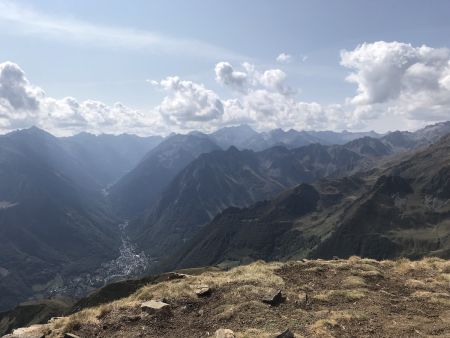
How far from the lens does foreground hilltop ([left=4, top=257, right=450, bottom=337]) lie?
86.6ft

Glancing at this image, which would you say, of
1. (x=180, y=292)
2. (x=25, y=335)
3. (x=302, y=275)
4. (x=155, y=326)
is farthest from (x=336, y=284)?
(x=25, y=335)

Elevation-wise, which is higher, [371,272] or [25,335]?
[371,272]

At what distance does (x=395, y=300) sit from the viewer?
3133cm

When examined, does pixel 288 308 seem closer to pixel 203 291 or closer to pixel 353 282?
pixel 203 291

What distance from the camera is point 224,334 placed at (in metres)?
25.3

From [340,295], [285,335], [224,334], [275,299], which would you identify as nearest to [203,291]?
[275,299]

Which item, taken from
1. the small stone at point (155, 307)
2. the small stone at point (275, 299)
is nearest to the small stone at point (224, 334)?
the small stone at point (275, 299)

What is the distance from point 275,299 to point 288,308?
122 cm

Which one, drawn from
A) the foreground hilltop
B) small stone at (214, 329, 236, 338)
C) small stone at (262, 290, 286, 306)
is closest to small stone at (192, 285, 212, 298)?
the foreground hilltop

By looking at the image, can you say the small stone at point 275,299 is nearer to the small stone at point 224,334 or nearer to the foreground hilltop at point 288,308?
the foreground hilltop at point 288,308

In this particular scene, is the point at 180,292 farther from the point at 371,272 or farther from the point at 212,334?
the point at 371,272

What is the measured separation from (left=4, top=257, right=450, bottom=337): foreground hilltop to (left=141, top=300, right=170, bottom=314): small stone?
8 centimetres

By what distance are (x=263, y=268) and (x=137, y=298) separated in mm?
12095

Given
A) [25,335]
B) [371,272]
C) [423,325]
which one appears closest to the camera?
[423,325]
